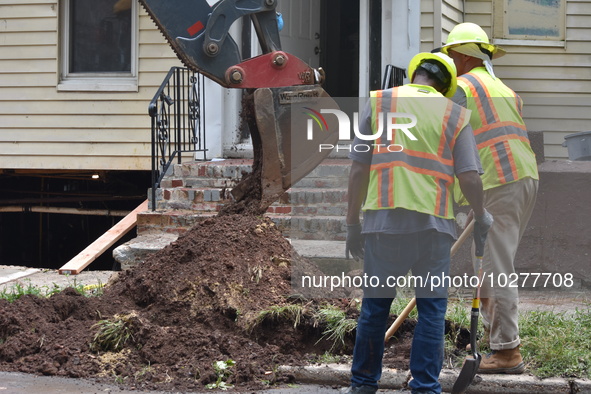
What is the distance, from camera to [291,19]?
11.2 m

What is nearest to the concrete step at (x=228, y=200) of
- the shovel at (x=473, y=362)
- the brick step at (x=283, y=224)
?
the brick step at (x=283, y=224)

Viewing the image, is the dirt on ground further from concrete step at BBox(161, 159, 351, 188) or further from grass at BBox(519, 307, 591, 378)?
concrete step at BBox(161, 159, 351, 188)

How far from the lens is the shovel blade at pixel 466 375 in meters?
4.44

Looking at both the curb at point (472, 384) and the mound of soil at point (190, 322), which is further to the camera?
the mound of soil at point (190, 322)

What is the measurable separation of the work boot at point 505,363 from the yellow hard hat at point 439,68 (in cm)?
155

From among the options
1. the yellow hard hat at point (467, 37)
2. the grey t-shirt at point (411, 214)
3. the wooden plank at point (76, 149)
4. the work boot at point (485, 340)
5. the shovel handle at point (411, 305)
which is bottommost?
the work boot at point (485, 340)

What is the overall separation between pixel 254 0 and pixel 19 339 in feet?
10.0

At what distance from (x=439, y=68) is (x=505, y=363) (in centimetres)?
176

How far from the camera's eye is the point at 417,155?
4.18 m

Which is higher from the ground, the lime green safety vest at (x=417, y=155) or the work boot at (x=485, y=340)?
the lime green safety vest at (x=417, y=155)

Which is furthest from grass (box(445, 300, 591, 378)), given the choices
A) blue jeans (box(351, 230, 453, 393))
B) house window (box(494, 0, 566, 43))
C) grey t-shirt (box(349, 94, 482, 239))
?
house window (box(494, 0, 566, 43))

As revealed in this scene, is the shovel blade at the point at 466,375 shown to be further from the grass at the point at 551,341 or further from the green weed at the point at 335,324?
the green weed at the point at 335,324

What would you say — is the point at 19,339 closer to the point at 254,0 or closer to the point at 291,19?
→ the point at 254,0

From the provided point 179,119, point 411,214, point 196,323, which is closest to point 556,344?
point 411,214
